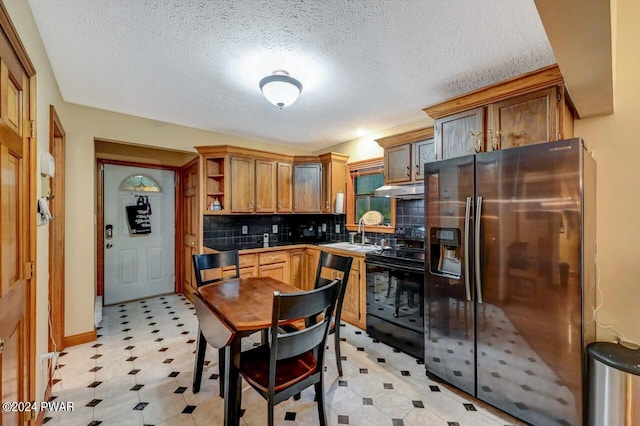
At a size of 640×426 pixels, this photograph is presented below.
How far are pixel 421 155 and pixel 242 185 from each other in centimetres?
242

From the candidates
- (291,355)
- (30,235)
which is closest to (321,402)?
(291,355)

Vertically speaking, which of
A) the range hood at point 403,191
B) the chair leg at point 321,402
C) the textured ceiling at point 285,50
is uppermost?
the textured ceiling at point 285,50

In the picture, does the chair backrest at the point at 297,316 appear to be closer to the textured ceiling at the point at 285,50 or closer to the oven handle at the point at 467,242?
the oven handle at the point at 467,242

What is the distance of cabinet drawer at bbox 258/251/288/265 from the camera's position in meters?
3.81

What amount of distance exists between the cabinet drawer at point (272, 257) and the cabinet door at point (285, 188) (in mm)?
707

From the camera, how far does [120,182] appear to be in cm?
419

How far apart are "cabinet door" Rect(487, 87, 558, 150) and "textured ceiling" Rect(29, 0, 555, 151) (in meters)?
0.29

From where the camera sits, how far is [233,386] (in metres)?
1.65

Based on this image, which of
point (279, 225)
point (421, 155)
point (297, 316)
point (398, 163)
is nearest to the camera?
point (297, 316)

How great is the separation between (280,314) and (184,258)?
12.6 feet

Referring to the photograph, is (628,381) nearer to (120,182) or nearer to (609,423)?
(609,423)

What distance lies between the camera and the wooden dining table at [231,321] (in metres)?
1.61

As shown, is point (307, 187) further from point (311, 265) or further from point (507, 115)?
point (507, 115)

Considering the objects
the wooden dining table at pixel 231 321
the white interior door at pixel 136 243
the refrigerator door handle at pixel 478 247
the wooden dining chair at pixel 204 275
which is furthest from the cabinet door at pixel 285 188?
the refrigerator door handle at pixel 478 247
